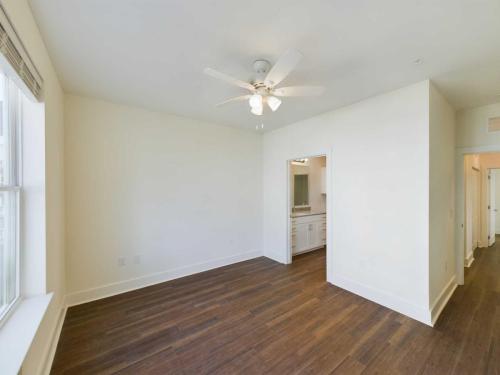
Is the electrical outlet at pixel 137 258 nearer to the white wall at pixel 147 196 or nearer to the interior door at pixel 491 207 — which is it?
the white wall at pixel 147 196

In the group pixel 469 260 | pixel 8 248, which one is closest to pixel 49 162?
pixel 8 248

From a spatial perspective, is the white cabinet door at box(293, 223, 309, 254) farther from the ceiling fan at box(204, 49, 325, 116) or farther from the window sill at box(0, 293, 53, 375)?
the window sill at box(0, 293, 53, 375)

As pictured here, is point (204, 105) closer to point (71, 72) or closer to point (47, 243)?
point (71, 72)

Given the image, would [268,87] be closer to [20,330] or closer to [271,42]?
[271,42]

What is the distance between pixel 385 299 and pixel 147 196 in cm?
358

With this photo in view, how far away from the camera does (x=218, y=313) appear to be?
2531 mm

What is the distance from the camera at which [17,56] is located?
1322 mm

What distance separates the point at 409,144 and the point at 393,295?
185 centimetres

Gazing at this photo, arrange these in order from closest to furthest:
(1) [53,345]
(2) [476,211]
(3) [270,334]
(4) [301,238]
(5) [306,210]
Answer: (1) [53,345], (3) [270,334], (4) [301,238], (2) [476,211], (5) [306,210]

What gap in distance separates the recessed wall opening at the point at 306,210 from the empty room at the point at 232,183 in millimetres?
381

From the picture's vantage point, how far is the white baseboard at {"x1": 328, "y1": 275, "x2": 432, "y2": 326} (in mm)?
2346

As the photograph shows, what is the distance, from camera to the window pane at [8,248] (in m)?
1.50

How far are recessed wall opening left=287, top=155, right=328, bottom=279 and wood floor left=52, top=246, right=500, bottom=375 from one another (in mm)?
1453

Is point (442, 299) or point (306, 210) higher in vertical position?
point (306, 210)
